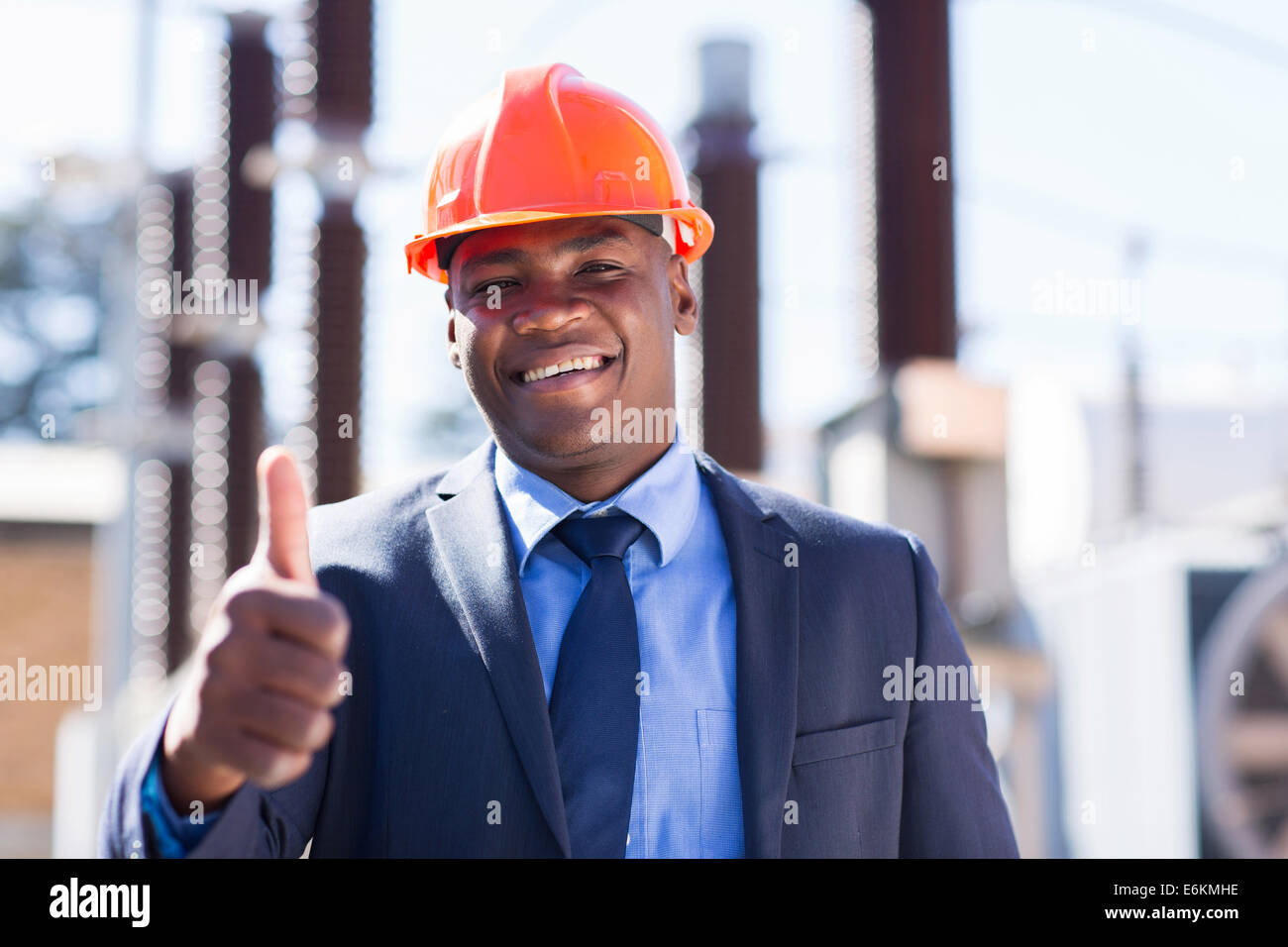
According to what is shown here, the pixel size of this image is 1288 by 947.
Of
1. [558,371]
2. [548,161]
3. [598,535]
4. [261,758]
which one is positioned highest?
[548,161]

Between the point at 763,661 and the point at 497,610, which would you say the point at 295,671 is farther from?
the point at 763,661

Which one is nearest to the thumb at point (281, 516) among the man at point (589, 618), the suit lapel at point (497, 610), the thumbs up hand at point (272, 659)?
the thumbs up hand at point (272, 659)

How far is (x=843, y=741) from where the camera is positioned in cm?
244

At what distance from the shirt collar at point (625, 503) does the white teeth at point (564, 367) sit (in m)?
0.18

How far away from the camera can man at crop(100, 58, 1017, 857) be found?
2.28 metres

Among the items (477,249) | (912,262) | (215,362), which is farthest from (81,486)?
(477,249)

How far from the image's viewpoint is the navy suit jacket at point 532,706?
226 cm

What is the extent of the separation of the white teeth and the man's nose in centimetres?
6

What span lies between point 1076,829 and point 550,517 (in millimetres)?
9847
